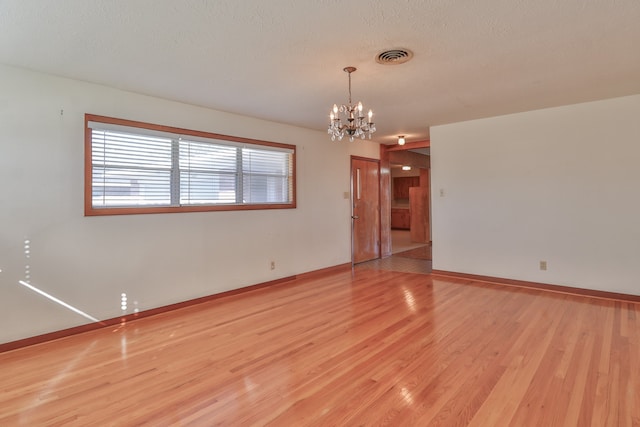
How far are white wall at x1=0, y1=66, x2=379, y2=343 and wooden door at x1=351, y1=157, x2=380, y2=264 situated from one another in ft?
6.74

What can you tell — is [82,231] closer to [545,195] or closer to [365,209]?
[365,209]

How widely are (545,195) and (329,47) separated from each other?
12.4 feet

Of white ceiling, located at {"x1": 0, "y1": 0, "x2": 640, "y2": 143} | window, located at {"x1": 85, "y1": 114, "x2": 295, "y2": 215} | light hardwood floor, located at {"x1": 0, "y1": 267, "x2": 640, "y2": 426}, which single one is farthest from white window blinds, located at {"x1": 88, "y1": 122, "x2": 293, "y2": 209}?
light hardwood floor, located at {"x1": 0, "y1": 267, "x2": 640, "y2": 426}

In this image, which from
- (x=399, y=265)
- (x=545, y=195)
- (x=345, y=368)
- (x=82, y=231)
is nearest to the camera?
(x=345, y=368)

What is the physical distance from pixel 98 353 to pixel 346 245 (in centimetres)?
433

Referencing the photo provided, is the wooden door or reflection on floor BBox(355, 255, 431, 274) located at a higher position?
the wooden door

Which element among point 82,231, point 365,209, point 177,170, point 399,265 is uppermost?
point 177,170

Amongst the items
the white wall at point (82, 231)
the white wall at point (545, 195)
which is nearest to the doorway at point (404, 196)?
the white wall at point (545, 195)

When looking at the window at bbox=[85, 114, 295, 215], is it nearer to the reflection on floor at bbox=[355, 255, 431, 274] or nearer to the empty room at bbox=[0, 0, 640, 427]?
the empty room at bbox=[0, 0, 640, 427]

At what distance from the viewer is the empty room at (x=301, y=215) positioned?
85.6 inches

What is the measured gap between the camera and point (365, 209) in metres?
6.85

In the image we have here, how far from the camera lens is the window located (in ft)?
11.4

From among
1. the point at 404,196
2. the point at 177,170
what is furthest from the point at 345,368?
the point at 404,196

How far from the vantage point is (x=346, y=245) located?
643cm
